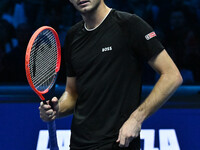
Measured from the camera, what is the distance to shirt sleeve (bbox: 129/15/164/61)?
248cm

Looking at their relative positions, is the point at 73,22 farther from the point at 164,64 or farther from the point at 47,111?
the point at 164,64

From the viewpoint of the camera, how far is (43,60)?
2.84m

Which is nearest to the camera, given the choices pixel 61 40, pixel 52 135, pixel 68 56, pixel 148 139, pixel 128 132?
pixel 128 132

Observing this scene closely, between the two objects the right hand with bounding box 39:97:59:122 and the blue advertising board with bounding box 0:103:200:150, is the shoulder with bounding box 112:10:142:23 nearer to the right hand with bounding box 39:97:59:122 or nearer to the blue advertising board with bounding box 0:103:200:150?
the right hand with bounding box 39:97:59:122

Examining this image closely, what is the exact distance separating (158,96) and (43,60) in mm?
786

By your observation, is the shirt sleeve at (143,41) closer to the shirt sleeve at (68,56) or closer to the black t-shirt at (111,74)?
the black t-shirt at (111,74)

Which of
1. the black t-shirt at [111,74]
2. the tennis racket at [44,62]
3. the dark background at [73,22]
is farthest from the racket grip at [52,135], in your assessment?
the dark background at [73,22]

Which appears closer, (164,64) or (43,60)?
(164,64)

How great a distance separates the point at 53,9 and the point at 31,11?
10.9 inches

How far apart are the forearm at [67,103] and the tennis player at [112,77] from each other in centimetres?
15

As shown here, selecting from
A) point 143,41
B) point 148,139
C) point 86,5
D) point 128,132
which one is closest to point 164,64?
point 143,41

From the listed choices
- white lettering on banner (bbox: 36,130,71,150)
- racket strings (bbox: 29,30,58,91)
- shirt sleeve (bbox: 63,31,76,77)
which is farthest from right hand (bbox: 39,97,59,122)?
white lettering on banner (bbox: 36,130,71,150)

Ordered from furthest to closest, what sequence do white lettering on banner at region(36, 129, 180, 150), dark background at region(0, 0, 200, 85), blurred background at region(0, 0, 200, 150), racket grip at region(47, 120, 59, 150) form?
dark background at region(0, 0, 200, 85), blurred background at region(0, 0, 200, 150), white lettering on banner at region(36, 129, 180, 150), racket grip at region(47, 120, 59, 150)

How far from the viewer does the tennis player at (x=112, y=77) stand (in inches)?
97.4
